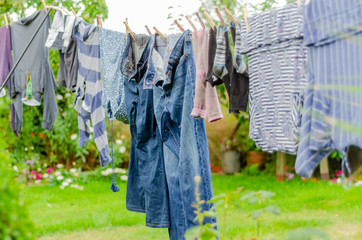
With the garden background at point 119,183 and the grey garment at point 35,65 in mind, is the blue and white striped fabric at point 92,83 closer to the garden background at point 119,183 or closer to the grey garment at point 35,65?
A: the grey garment at point 35,65

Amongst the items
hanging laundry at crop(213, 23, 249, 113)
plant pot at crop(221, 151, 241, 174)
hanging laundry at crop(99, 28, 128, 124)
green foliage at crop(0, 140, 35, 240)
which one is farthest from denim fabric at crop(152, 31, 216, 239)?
plant pot at crop(221, 151, 241, 174)

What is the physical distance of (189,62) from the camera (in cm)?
222

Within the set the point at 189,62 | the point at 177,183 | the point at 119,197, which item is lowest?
the point at 119,197

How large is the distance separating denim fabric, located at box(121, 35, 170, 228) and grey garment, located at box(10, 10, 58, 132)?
787 mm

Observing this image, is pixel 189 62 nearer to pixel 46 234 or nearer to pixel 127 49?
pixel 127 49

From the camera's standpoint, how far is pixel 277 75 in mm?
1821

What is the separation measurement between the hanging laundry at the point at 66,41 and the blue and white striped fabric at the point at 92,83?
3.2 inches

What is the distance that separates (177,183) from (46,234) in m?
1.74

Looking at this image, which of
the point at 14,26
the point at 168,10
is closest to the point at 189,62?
the point at 14,26

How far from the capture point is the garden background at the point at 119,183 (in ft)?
11.6

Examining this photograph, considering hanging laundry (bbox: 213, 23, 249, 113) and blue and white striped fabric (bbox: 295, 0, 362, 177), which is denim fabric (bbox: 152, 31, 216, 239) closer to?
hanging laundry (bbox: 213, 23, 249, 113)

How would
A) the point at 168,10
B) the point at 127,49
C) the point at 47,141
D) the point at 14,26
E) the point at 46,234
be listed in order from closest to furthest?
the point at 127,49 → the point at 14,26 → the point at 46,234 → the point at 168,10 → the point at 47,141

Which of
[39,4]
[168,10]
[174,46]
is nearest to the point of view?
[174,46]

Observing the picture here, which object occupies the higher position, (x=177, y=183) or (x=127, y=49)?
(x=127, y=49)
